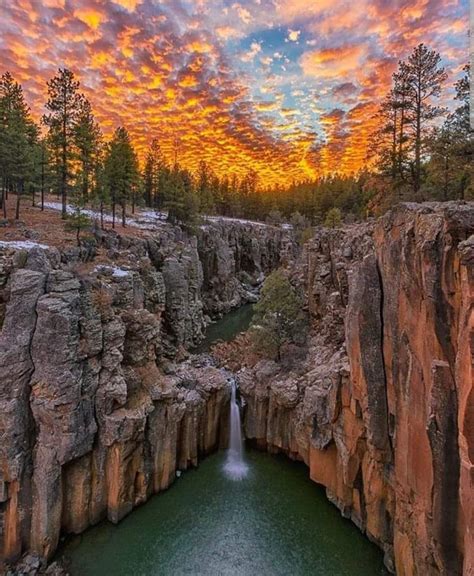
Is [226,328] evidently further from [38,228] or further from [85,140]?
[85,140]

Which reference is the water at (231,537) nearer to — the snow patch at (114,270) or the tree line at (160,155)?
the snow patch at (114,270)

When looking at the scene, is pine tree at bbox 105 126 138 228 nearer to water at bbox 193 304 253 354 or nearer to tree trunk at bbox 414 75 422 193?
water at bbox 193 304 253 354

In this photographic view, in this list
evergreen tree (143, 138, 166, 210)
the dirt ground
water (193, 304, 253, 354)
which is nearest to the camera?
the dirt ground

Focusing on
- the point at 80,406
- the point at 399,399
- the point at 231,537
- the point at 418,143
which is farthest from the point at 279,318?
the point at 418,143

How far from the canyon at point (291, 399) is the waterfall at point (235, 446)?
20.0 inches

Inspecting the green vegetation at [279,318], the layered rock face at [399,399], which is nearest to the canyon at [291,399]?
the layered rock face at [399,399]

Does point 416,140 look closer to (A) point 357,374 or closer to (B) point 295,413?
(A) point 357,374

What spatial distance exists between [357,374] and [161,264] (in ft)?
80.4

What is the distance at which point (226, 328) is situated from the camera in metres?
43.3

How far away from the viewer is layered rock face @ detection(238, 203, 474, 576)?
835cm

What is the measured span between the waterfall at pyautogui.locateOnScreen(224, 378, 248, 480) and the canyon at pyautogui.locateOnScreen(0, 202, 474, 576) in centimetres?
51

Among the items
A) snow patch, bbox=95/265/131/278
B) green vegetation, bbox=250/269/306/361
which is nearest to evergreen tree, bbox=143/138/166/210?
snow patch, bbox=95/265/131/278

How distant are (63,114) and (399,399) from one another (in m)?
36.1

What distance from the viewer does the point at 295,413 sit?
61.3ft
